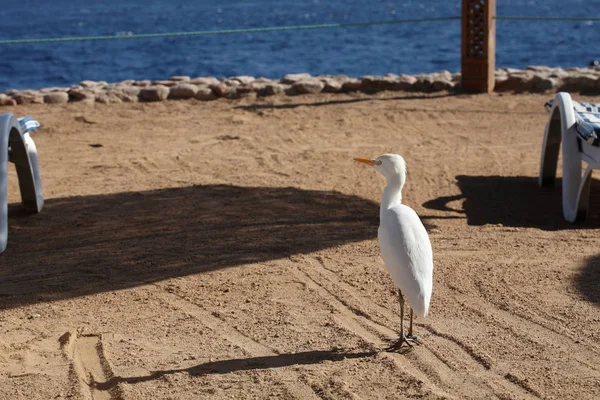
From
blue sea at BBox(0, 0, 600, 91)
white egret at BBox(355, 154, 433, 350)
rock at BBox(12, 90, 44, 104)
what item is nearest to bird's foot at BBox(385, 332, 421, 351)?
white egret at BBox(355, 154, 433, 350)

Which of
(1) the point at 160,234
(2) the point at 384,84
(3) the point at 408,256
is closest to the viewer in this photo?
(3) the point at 408,256

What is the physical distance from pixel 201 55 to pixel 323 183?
2148 centimetres

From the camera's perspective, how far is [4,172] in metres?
5.90

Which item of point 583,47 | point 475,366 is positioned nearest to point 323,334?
point 475,366

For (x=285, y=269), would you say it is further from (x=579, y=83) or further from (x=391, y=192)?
(x=579, y=83)

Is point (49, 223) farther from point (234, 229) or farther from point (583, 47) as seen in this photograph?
point (583, 47)

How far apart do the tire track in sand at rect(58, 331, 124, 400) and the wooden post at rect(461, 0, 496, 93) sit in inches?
292

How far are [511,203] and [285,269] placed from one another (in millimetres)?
2332

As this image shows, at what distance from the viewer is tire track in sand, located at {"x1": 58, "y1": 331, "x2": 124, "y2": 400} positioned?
3.69 meters

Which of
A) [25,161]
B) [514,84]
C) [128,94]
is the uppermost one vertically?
[25,161]

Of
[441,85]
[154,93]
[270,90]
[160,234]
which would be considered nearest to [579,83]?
[441,85]

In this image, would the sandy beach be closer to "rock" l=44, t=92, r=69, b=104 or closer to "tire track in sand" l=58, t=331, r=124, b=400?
"tire track in sand" l=58, t=331, r=124, b=400

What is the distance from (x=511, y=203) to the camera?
6602 mm

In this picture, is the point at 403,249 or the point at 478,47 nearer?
the point at 403,249
